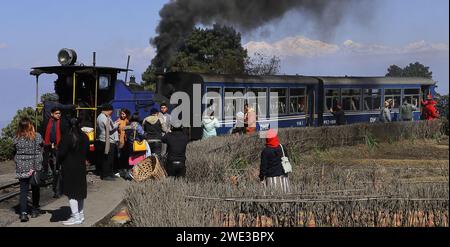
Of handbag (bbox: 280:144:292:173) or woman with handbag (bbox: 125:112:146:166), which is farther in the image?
woman with handbag (bbox: 125:112:146:166)

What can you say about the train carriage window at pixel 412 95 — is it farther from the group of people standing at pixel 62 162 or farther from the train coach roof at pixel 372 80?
the group of people standing at pixel 62 162

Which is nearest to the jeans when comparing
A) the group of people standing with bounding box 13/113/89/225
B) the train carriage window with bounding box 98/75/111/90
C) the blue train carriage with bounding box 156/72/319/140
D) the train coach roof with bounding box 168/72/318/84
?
the train carriage window with bounding box 98/75/111/90

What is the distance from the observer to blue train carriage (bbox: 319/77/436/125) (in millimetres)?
26141

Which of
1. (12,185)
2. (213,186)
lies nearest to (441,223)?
(213,186)

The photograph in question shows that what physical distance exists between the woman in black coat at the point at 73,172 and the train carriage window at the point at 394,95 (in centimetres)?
2147

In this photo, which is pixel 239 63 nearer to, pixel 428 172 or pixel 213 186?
pixel 428 172

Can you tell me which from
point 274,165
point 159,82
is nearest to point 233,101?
point 159,82

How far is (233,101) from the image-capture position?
2094 cm

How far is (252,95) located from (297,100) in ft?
10.5

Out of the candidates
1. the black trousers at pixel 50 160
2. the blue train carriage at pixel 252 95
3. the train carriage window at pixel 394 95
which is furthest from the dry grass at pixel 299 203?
the train carriage window at pixel 394 95

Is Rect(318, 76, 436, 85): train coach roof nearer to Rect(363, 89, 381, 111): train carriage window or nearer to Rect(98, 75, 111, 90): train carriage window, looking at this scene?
Rect(363, 89, 381, 111): train carriage window

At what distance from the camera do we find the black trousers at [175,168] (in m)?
10.7
